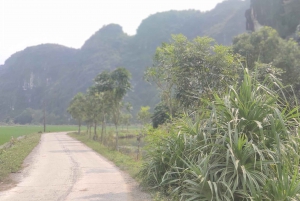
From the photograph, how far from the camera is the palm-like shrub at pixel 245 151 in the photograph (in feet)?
20.6

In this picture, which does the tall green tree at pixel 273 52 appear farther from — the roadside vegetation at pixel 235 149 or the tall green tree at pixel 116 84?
the roadside vegetation at pixel 235 149

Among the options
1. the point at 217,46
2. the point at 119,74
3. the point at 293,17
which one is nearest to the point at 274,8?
the point at 293,17

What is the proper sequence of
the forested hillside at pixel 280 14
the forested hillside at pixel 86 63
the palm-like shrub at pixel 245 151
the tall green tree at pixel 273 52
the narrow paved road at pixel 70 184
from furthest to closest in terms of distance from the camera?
the forested hillside at pixel 86 63 < the forested hillside at pixel 280 14 < the tall green tree at pixel 273 52 < the narrow paved road at pixel 70 184 < the palm-like shrub at pixel 245 151

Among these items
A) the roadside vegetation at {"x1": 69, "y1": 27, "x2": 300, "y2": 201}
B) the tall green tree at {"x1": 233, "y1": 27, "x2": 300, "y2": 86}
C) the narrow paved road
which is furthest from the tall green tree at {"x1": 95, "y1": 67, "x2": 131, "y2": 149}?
the roadside vegetation at {"x1": 69, "y1": 27, "x2": 300, "y2": 201}

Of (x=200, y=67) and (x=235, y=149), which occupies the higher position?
(x=200, y=67)

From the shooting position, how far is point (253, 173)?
650 cm

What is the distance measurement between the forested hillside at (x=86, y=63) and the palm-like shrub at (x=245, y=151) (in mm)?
122996

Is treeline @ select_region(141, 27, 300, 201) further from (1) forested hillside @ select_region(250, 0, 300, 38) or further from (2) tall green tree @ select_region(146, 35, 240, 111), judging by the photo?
(1) forested hillside @ select_region(250, 0, 300, 38)

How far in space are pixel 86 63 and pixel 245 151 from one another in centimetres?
17119

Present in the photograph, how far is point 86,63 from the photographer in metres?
173

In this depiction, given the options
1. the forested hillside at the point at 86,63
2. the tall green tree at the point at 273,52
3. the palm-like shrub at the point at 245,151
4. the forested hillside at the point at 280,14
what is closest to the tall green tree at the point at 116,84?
the tall green tree at the point at 273,52

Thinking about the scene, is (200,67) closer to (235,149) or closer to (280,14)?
(235,149)

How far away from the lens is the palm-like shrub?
6285 mm

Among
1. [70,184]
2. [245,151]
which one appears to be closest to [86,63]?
[70,184]
